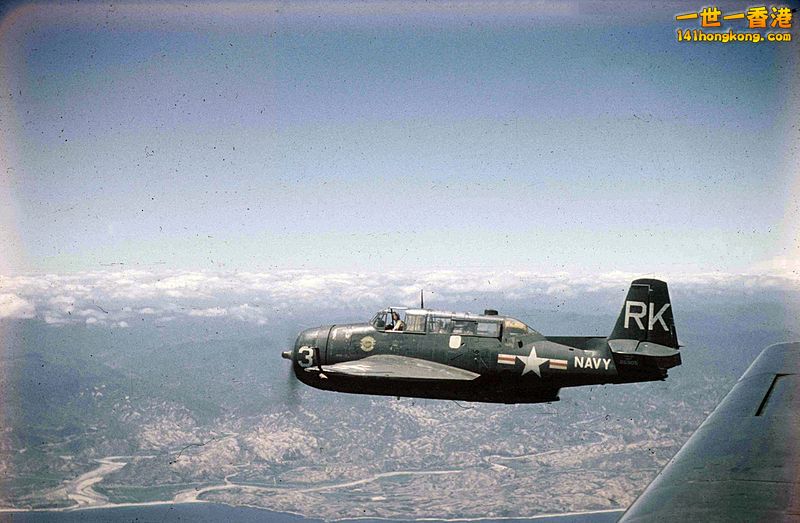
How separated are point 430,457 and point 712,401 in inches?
3141

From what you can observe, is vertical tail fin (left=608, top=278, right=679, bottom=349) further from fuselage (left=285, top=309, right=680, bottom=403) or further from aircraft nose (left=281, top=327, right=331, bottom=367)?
aircraft nose (left=281, top=327, right=331, bottom=367)

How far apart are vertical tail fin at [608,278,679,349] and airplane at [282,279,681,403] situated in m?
0.03

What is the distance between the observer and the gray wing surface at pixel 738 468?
3.94 m

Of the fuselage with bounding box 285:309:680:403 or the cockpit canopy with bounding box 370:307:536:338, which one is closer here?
the fuselage with bounding box 285:309:680:403

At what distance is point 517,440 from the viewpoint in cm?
16812

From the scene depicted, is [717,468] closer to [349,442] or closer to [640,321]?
[640,321]

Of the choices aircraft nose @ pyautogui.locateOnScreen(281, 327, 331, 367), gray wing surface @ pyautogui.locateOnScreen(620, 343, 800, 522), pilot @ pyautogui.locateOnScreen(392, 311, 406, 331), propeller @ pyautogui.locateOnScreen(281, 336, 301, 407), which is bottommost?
propeller @ pyautogui.locateOnScreen(281, 336, 301, 407)

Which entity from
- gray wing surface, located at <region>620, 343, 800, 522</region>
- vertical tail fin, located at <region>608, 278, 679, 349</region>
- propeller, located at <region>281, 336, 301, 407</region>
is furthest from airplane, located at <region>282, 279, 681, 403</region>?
gray wing surface, located at <region>620, 343, 800, 522</region>

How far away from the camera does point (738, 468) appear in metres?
5.00

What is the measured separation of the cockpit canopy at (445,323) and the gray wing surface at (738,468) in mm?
10266

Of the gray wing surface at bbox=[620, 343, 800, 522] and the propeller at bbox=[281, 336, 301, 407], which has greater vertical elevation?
the gray wing surface at bbox=[620, 343, 800, 522]

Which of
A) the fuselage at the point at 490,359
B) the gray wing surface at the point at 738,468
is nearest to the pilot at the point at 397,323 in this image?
the fuselage at the point at 490,359

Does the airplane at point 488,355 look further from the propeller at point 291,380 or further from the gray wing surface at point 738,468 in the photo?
the gray wing surface at point 738,468

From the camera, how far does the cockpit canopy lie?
727 inches
